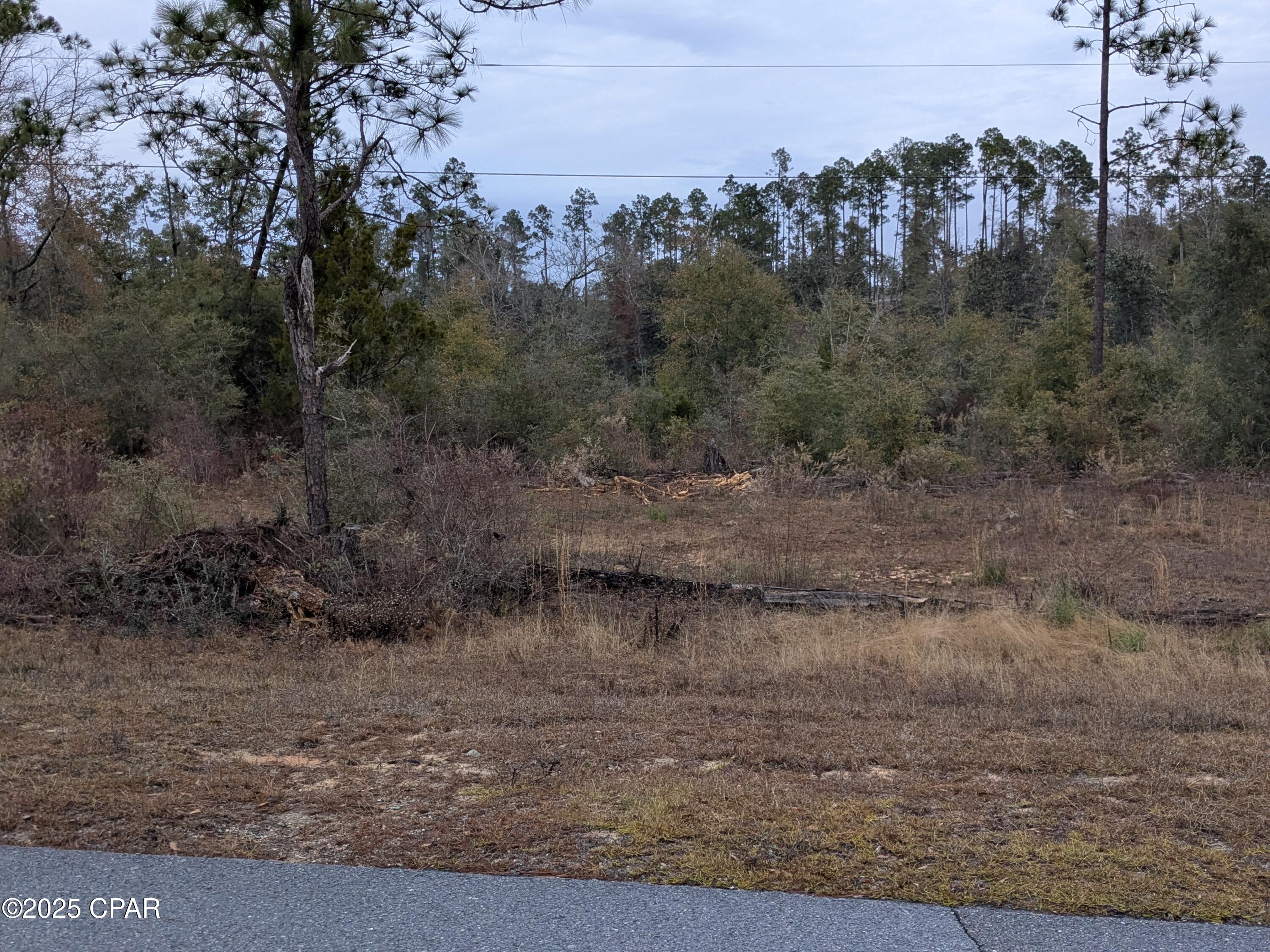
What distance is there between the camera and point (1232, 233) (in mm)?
22453

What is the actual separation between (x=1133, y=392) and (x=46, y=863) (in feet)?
77.2

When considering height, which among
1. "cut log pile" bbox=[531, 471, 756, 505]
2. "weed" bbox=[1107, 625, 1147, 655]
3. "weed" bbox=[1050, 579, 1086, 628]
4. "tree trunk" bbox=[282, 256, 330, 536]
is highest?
"tree trunk" bbox=[282, 256, 330, 536]

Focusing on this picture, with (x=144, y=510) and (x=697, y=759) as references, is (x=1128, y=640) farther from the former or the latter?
(x=144, y=510)

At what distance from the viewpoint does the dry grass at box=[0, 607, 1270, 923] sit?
410 cm

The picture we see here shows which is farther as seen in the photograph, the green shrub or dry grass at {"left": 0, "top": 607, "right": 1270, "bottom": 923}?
the green shrub

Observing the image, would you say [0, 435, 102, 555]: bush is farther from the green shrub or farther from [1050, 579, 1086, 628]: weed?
[1050, 579, 1086, 628]: weed

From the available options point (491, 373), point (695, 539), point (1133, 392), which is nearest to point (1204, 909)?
point (695, 539)

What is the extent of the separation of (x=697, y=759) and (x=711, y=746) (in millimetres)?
210

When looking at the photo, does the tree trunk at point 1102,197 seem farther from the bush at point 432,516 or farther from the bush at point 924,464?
the bush at point 432,516

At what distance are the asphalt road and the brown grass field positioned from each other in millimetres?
164

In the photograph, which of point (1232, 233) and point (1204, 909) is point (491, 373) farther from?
point (1204, 909)

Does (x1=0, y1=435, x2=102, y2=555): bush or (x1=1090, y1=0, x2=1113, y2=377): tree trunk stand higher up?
(x1=1090, y1=0, x2=1113, y2=377): tree trunk

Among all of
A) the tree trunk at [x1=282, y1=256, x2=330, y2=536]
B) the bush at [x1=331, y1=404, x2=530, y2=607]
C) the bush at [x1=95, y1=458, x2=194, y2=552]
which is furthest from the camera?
the bush at [x1=95, y1=458, x2=194, y2=552]

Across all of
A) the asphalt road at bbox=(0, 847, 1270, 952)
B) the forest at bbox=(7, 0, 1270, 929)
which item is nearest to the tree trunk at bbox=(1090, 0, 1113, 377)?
the forest at bbox=(7, 0, 1270, 929)
